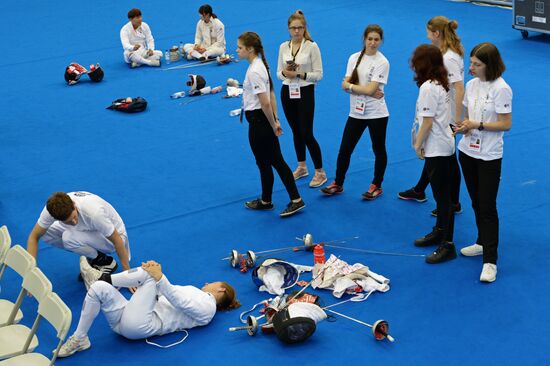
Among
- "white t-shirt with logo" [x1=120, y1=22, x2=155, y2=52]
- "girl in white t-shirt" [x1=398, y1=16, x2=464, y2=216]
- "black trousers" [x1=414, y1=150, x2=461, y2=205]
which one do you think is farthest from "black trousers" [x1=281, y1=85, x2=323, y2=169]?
"white t-shirt with logo" [x1=120, y1=22, x2=155, y2=52]

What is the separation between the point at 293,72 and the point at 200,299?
3.09m

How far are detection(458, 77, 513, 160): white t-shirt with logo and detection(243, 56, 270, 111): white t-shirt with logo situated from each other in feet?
6.63

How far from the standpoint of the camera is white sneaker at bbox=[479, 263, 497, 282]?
6.75 metres

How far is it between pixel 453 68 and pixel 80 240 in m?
3.63

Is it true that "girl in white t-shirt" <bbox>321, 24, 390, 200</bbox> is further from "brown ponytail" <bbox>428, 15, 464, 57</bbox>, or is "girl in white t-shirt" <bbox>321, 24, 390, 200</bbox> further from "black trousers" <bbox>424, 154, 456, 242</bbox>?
"black trousers" <bbox>424, 154, 456, 242</bbox>

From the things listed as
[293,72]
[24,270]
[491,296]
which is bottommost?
[491,296]

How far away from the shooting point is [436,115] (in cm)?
695

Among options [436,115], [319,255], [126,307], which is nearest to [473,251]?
[436,115]

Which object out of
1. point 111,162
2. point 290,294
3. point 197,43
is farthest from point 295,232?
point 197,43

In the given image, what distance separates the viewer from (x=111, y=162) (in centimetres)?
1009

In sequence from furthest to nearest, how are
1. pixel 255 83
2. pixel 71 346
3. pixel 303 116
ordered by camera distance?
pixel 303 116
pixel 255 83
pixel 71 346

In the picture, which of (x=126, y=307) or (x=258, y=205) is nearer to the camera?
(x=126, y=307)

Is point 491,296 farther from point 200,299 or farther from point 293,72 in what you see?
point 293,72

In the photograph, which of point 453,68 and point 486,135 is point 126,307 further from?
point 453,68
